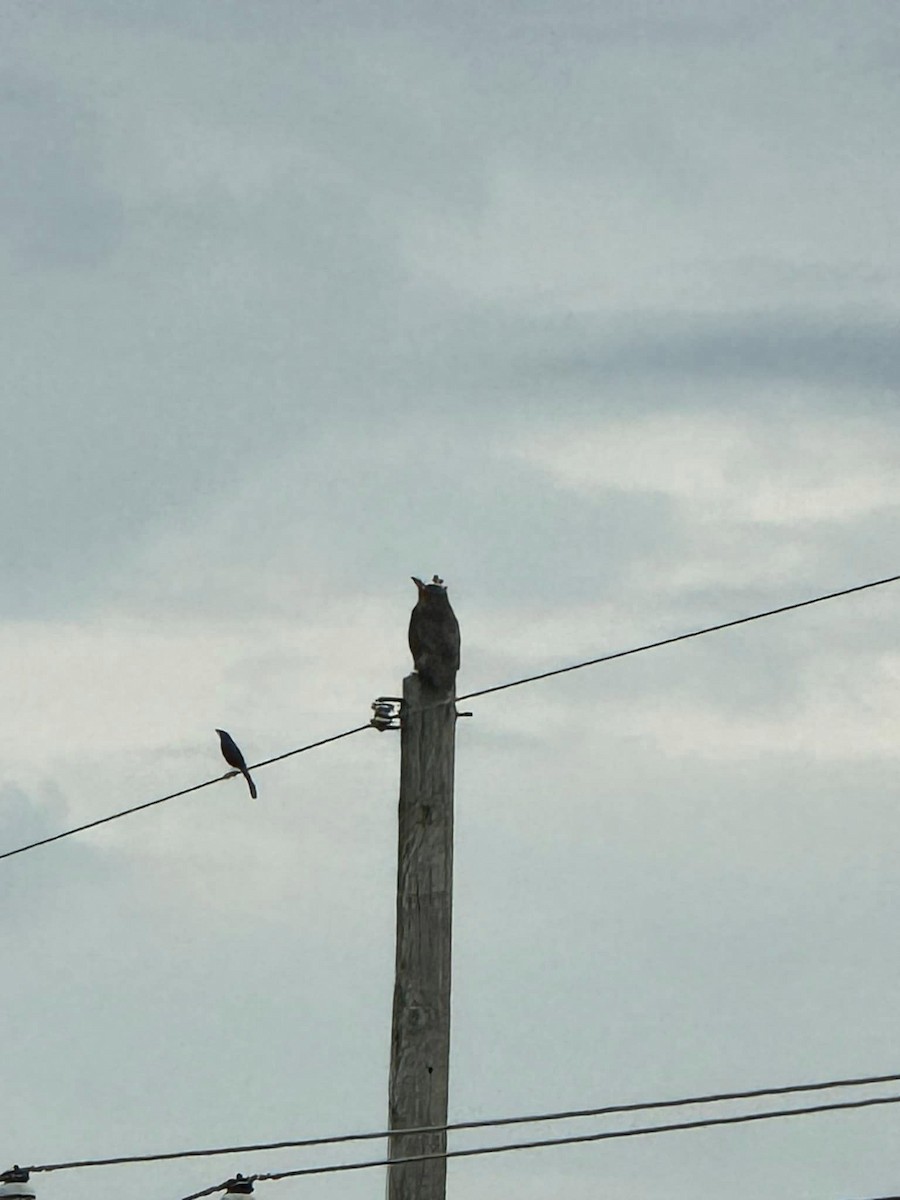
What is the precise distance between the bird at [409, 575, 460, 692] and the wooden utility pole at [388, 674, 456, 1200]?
0.17m

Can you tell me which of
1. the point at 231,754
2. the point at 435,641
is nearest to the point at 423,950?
the point at 435,641

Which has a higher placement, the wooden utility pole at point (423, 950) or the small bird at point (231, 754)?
the small bird at point (231, 754)

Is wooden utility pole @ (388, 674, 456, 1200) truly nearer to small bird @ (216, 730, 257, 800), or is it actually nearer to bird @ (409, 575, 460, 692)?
bird @ (409, 575, 460, 692)

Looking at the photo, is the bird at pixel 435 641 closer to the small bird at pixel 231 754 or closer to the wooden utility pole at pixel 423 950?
the wooden utility pole at pixel 423 950

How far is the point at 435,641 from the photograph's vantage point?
11.3 meters

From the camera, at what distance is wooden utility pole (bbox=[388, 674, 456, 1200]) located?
10.4 metres

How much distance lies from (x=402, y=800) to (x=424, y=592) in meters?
1.30

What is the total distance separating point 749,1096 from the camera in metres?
10.0

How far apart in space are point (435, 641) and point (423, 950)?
1.61 m

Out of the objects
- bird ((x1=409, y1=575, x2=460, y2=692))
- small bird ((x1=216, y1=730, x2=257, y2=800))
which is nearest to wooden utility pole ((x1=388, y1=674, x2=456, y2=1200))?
bird ((x1=409, y1=575, x2=460, y2=692))

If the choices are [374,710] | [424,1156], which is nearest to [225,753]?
[374,710]

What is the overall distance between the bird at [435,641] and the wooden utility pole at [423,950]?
168mm

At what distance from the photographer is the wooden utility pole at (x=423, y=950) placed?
10.4 metres

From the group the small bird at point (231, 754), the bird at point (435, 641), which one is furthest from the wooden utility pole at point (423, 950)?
the small bird at point (231, 754)
